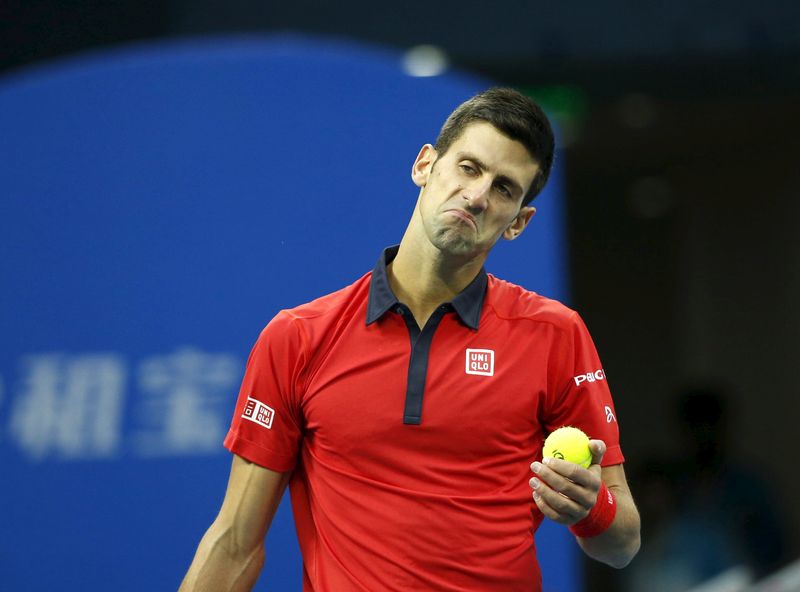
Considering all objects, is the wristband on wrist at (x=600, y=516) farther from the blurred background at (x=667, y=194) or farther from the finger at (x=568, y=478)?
the blurred background at (x=667, y=194)

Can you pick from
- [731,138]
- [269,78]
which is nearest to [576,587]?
[269,78]

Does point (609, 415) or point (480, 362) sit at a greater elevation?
point (480, 362)

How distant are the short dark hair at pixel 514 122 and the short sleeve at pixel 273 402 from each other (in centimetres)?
60

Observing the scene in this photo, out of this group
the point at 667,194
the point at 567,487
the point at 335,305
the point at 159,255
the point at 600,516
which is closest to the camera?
the point at 567,487

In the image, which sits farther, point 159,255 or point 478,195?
point 159,255

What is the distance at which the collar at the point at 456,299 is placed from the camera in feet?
9.13

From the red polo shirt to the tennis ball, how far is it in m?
0.22

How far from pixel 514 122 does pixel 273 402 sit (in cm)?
86

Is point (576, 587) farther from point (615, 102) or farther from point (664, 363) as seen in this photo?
point (664, 363)

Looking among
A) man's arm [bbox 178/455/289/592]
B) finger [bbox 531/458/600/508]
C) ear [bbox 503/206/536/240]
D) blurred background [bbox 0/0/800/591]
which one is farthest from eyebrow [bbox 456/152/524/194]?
blurred background [bbox 0/0/800/591]

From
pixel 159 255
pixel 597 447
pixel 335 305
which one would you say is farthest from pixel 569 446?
pixel 159 255

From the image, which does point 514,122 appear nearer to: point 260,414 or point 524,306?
point 524,306

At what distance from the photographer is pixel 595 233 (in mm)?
12219

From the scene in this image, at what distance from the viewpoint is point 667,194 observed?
37.9ft
